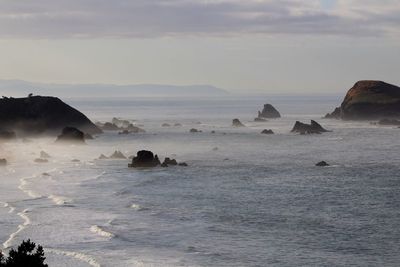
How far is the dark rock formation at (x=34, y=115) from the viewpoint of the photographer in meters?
165

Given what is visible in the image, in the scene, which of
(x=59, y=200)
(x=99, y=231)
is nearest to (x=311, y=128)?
(x=59, y=200)

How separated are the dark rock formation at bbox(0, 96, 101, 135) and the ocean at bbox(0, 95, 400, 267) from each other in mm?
40275

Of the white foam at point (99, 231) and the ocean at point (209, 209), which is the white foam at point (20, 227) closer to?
the ocean at point (209, 209)

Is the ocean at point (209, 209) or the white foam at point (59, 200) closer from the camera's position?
the ocean at point (209, 209)

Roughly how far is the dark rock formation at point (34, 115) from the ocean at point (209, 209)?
4027cm

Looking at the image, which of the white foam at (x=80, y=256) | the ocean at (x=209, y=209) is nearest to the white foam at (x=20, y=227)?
the ocean at (x=209, y=209)

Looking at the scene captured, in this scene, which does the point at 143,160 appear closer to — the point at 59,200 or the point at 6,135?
the point at 59,200

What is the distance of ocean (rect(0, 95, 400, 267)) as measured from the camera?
44656 millimetres

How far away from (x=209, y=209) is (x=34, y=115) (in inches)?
4505

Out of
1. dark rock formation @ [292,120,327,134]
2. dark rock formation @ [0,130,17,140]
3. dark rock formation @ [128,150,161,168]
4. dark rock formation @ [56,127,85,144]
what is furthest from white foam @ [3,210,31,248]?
dark rock formation @ [292,120,327,134]

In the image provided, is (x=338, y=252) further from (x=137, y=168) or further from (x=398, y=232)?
(x=137, y=168)

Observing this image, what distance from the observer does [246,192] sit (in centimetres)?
7606

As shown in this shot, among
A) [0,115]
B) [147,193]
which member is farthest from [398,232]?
[0,115]

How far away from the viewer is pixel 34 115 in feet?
551
